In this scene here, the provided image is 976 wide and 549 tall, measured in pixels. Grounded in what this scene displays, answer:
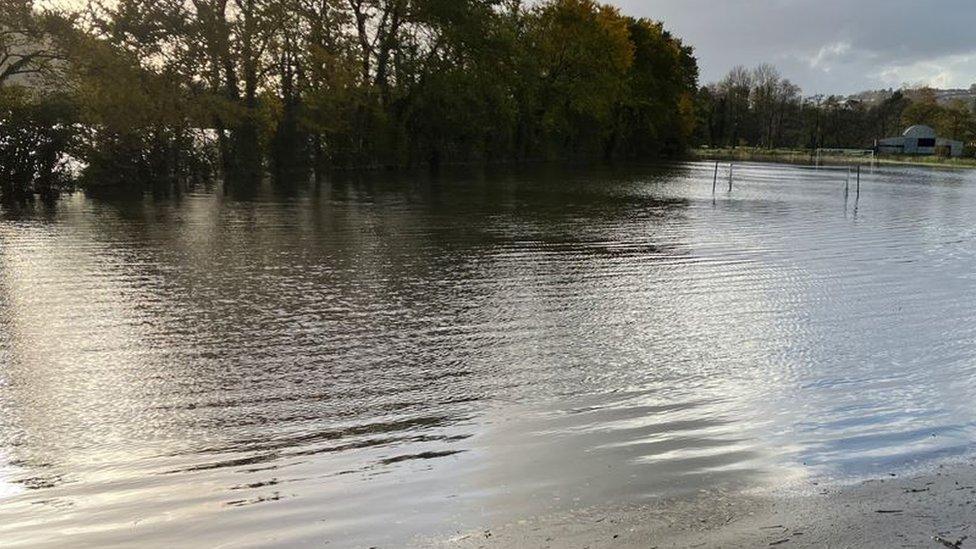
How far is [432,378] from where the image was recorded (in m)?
6.70

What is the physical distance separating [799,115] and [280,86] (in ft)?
348

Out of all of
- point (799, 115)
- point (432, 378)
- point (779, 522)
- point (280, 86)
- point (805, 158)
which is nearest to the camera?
point (779, 522)

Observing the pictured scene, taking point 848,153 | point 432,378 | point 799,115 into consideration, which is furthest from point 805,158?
point 432,378

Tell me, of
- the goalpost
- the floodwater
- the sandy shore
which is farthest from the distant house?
the sandy shore

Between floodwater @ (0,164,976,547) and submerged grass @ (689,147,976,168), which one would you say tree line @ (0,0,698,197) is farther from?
submerged grass @ (689,147,976,168)

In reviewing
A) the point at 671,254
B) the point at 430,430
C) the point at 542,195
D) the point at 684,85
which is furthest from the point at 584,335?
the point at 684,85

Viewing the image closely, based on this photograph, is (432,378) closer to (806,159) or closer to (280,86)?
(280,86)

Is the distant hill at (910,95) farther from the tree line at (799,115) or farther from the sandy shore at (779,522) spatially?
the sandy shore at (779,522)

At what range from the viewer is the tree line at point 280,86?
25.2 metres

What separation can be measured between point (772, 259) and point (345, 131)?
29029 millimetres

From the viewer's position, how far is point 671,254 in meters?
14.4

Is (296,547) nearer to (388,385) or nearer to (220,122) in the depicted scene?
(388,385)

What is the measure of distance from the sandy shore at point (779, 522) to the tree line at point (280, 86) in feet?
81.0

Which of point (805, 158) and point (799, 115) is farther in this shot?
point (799, 115)
